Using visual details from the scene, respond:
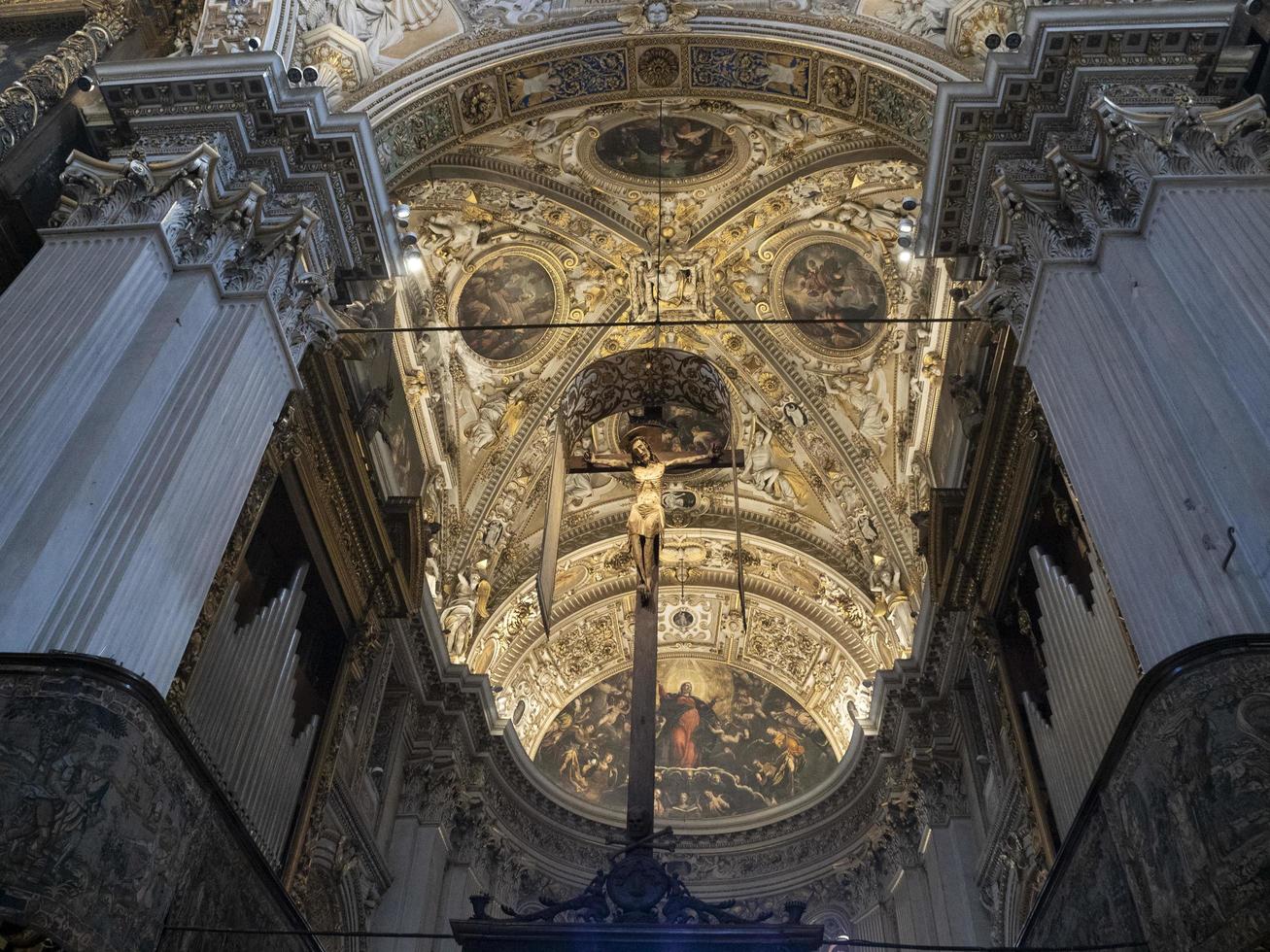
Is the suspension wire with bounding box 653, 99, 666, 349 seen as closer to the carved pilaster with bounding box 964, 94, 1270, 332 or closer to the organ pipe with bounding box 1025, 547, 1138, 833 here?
the carved pilaster with bounding box 964, 94, 1270, 332

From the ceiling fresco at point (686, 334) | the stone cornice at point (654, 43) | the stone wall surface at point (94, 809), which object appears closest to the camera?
the stone wall surface at point (94, 809)

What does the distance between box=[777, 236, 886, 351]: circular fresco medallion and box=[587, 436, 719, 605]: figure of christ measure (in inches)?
251

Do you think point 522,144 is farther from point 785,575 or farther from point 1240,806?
point 1240,806

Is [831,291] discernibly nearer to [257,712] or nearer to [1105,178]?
[1105,178]

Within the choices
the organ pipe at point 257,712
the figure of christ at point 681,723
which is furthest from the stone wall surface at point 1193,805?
the figure of christ at point 681,723

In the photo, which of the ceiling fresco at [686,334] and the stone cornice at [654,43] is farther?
the ceiling fresco at [686,334]

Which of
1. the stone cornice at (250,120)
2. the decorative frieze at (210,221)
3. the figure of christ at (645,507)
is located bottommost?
the figure of christ at (645,507)

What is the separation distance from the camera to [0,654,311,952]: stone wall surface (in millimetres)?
4746

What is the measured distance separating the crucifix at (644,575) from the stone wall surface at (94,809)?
251 cm

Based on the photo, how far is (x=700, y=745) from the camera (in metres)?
19.3

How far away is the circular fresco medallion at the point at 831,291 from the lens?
1479 centimetres

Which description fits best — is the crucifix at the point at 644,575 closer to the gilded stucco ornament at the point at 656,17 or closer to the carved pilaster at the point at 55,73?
the gilded stucco ornament at the point at 656,17

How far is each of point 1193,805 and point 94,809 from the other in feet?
17.2

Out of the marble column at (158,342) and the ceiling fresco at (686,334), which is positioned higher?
the ceiling fresco at (686,334)
